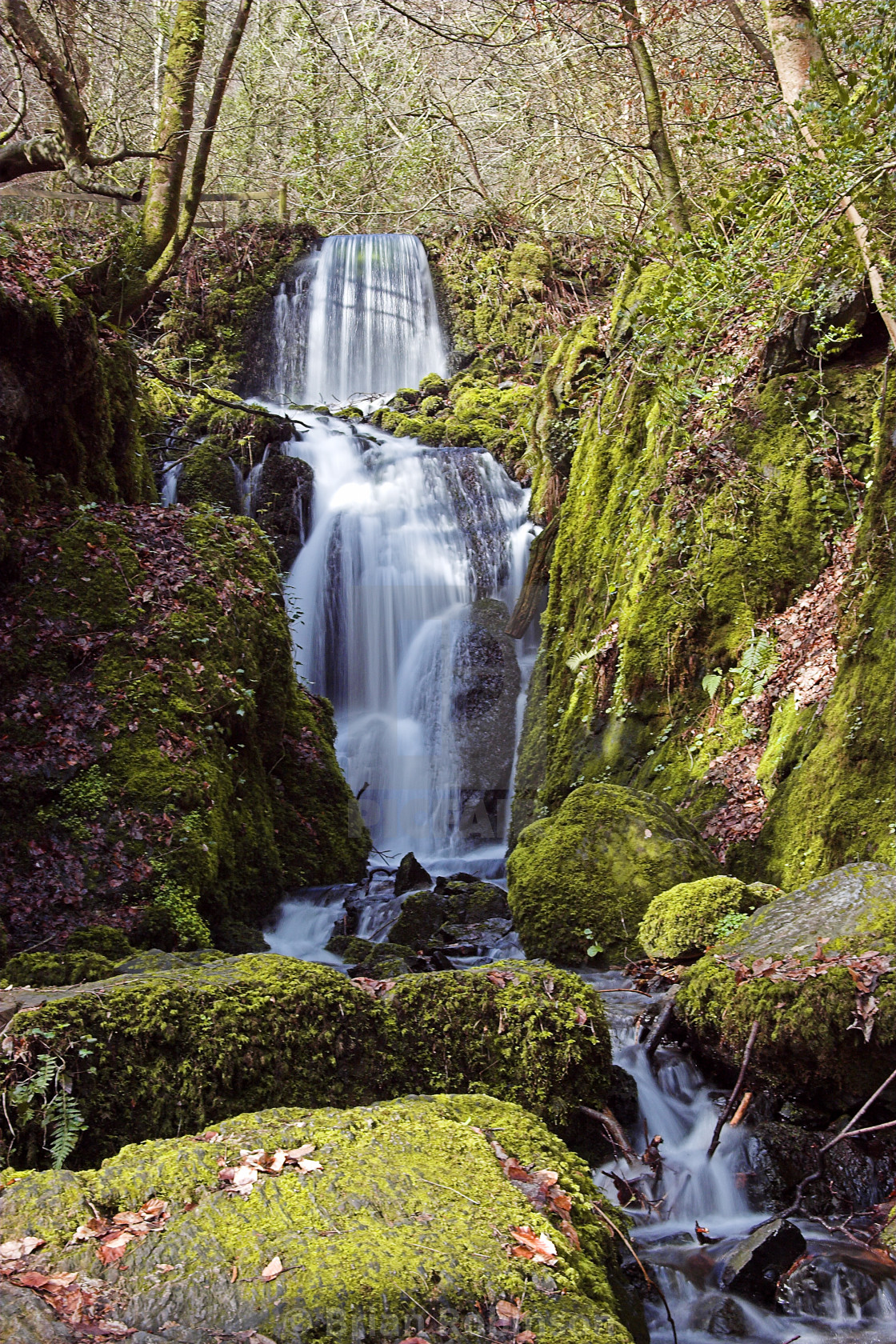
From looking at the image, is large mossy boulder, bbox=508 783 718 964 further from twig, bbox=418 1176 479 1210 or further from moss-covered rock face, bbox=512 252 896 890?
twig, bbox=418 1176 479 1210

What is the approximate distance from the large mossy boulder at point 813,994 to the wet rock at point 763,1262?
68 cm

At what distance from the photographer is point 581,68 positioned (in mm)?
13438

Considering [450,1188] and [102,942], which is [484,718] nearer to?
[102,942]

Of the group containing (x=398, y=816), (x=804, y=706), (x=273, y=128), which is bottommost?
(x=398, y=816)

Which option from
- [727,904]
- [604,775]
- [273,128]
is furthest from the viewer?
[273,128]

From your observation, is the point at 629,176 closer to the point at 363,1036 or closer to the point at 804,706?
the point at 804,706

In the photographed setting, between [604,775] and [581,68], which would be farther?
[581,68]

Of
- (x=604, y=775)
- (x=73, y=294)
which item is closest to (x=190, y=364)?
(x=73, y=294)

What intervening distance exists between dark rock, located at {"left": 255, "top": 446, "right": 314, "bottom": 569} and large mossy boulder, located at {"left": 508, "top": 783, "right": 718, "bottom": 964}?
757 cm

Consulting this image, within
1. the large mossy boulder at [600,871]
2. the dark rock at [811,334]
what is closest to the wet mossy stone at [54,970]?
the large mossy boulder at [600,871]

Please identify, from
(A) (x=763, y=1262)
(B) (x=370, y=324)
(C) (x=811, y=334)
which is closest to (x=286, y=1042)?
(A) (x=763, y=1262)

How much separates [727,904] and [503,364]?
15.9 metres

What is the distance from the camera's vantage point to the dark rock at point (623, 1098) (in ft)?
13.0

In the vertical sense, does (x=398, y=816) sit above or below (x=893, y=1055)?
below
